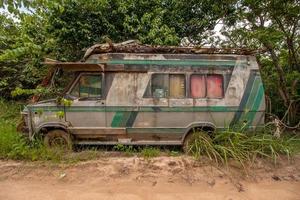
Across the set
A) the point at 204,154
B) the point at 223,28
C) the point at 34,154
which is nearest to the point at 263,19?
the point at 223,28

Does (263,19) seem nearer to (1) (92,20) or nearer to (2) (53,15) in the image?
(1) (92,20)

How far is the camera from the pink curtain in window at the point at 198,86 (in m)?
7.24

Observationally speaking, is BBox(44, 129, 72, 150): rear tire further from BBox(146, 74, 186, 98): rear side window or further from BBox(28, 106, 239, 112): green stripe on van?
BBox(146, 74, 186, 98): rear side window

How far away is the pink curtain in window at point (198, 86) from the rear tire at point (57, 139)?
3.07 m

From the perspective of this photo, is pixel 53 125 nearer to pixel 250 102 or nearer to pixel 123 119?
pixel 123 119

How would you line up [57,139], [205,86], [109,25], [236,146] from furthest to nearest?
[109,25] < [205,86] < [57,139] < [236,146]

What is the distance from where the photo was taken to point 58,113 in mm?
6902

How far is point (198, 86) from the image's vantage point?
7.27 meters

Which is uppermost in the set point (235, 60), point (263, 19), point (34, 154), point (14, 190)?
point (263, 19)

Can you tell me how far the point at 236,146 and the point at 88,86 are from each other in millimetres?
3584

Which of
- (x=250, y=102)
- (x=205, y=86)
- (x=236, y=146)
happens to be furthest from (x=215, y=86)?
(x=236, y=146)

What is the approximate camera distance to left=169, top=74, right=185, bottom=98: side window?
722 cm

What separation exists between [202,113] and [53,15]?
590cm

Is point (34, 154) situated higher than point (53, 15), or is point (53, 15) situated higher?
point (53, 15)
